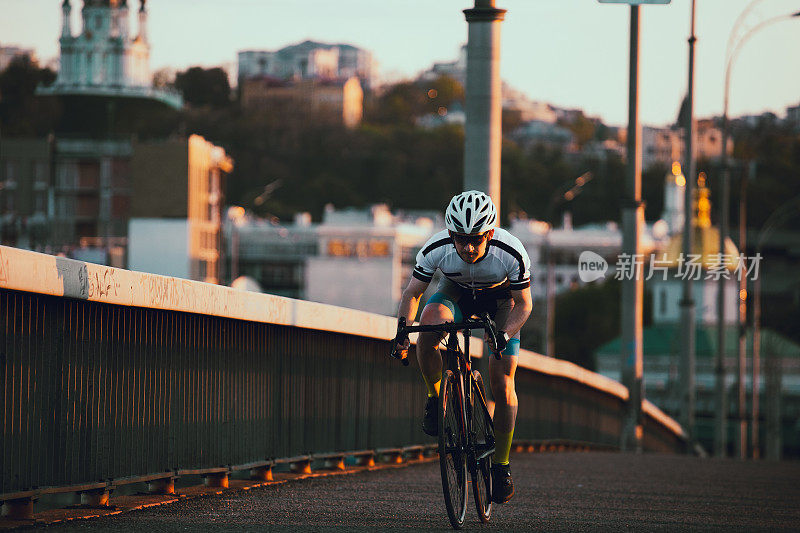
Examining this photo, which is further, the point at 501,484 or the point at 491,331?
the point at 501,484

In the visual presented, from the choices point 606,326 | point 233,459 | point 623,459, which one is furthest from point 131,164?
point 233,459

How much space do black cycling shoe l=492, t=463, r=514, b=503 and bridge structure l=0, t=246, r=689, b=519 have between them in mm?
2022

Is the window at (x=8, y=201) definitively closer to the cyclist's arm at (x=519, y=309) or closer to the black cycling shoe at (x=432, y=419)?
the cyclist's arm at (x=519, y=309)

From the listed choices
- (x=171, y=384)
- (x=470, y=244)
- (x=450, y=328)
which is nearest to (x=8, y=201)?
(x=171, y=384)

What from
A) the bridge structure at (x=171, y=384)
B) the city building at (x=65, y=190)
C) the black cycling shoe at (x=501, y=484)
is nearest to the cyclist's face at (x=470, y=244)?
the black cycling shoe at (x=501, y=484)

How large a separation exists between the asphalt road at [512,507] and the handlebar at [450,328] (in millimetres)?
998

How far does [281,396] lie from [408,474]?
76.1 inches

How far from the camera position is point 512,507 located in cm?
1108

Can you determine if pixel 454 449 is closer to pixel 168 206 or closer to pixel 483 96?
pixel 483 96

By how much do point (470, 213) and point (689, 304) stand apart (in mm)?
31022

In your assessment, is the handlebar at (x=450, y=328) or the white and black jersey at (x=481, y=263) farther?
the white and black jersey at (x=481, y=263)

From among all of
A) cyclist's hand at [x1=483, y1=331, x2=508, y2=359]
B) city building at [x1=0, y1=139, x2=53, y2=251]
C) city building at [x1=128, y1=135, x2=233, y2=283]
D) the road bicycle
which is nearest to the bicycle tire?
the road bicycle

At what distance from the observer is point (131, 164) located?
140875 mm

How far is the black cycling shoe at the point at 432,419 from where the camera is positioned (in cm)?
909
